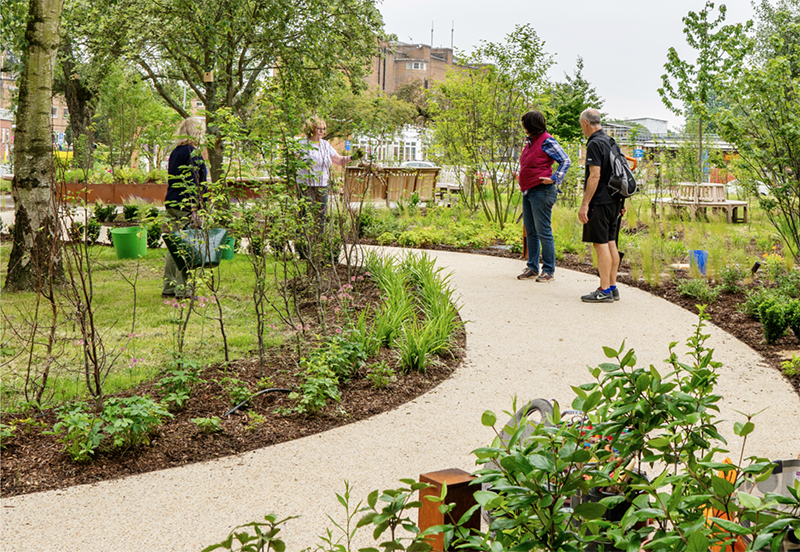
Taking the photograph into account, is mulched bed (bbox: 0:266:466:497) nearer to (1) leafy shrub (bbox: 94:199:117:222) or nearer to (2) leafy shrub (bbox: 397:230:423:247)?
(2) leafy shrub (bbox: 397:230:423:247)

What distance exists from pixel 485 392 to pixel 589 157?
349 cm

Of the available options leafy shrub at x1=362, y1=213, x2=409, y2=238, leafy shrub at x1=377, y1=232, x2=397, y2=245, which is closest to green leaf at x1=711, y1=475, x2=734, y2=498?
leafy shrub at x1=377, y1=232, x2=397, y2=245

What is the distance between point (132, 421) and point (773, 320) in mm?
5002

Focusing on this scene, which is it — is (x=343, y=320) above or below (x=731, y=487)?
below

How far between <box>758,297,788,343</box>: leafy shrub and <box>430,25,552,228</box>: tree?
729 cm

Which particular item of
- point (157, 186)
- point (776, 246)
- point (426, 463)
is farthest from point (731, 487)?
point (157, 186)

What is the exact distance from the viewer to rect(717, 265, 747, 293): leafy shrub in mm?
8352

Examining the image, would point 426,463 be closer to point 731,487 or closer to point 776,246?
point 731,487

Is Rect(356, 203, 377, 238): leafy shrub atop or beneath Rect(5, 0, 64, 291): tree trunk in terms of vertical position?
beneath

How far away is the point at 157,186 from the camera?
67.2 ft

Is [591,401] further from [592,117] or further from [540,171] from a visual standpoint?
[540,171]

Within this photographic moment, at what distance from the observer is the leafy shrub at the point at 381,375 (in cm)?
479

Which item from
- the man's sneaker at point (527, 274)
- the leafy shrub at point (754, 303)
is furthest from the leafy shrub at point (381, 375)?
the man's sneaker at point (527, 274)

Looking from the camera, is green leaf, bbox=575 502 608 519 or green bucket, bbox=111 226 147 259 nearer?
green leaf, bbox=575 502 608 519
